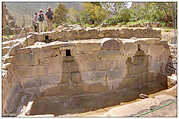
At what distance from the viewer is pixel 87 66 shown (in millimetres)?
5449

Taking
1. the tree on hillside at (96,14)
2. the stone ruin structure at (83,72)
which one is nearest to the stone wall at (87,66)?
the stone ruin structure at (83,72)

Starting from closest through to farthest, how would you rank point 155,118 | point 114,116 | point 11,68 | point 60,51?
point 155,118 → point 114,116 → point 11,68 → point 60,51

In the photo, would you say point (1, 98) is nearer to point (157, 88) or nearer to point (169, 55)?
point (157, 88)

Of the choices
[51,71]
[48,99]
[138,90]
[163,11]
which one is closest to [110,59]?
[138,90]

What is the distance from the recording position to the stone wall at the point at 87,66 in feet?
16.8

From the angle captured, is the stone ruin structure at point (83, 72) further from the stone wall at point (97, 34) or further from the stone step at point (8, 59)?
the stone wall at point (97, 34)

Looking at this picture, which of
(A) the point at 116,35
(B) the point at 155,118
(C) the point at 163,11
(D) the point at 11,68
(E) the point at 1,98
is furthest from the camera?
(C) the point at 163,11

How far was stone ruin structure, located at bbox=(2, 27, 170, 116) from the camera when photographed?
16.6ft

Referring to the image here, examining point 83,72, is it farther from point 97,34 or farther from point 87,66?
point 97,34

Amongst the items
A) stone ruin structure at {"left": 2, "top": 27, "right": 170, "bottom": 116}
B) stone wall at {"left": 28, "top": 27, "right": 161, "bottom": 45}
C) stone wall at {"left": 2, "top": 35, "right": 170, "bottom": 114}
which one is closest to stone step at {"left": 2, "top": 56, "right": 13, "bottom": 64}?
stone ruin structure at {"left": 2, "top": 27, "right": 170, "bottom": 116}

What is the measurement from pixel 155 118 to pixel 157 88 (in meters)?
3.16

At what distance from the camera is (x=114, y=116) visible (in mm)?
3104

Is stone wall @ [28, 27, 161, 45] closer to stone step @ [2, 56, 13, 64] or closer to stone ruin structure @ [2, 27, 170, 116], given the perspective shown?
stone ruin structure @ [2, 27, 170, 116]

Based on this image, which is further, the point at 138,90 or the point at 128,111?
the point at 138,90
